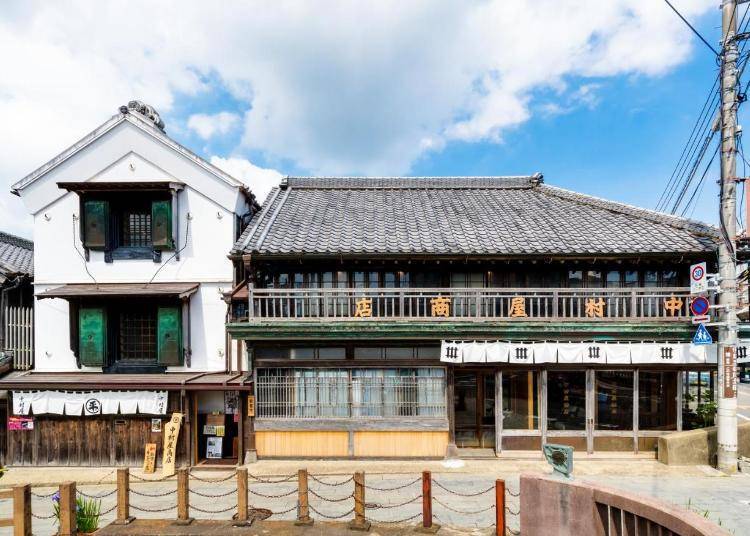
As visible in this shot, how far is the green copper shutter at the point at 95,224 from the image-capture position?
15305 millimetres

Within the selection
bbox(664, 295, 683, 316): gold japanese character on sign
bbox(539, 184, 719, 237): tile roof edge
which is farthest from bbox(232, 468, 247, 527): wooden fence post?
bbox(539, 184, 719, 237): tile roof edge

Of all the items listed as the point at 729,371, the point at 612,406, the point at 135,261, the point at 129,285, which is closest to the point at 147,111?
the point at 135,261

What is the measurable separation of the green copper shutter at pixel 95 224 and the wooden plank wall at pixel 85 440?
6349 mm

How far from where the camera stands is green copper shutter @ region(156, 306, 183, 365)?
15.0m

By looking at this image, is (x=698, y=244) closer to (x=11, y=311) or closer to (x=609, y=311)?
(x=609, y=311)

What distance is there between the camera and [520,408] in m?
14.5

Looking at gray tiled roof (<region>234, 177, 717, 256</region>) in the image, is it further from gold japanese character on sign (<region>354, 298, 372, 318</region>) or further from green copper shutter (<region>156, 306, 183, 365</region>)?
green copper shutter (<region>156, 306, 183, 365</region>)

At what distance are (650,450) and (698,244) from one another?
→ 25.0 ft

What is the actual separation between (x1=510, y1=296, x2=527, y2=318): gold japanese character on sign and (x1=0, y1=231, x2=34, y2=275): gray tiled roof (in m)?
19.6

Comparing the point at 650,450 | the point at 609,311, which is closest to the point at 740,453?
the point at 650,450

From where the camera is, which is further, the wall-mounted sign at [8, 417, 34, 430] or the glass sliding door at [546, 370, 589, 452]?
the glass sliding door at [546, 370, 589, 452]

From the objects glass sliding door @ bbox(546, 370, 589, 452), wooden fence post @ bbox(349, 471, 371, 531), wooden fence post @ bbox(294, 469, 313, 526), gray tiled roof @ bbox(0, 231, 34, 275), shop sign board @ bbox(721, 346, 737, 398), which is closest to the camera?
wooden fence post @ bbox(349, 471, 371, 531)

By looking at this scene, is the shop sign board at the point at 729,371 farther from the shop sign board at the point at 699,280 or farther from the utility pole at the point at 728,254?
the shop sign board at the point at 699,280

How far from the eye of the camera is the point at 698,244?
47.4 feet
